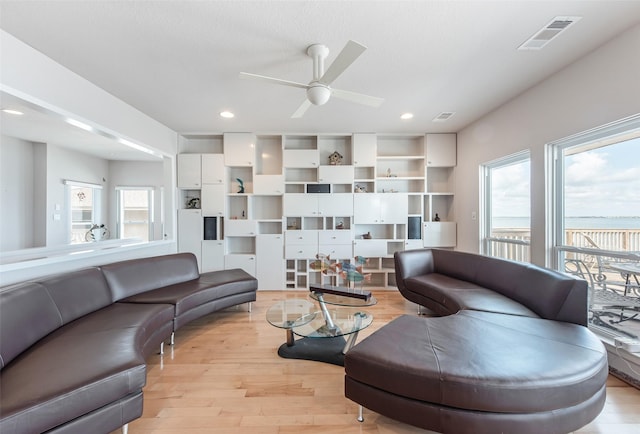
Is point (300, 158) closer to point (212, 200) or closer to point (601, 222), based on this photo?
point (212, 200)

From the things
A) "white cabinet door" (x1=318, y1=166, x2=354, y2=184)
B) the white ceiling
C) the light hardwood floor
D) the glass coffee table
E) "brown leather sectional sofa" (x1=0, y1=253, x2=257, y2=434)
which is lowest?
the light hardwood floor

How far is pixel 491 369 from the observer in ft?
4.38

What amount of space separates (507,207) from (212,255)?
4507 mm

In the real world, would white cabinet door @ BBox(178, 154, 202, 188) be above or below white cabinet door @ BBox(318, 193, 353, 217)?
above

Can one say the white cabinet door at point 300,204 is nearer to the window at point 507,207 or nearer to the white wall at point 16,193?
the window at point 507,207

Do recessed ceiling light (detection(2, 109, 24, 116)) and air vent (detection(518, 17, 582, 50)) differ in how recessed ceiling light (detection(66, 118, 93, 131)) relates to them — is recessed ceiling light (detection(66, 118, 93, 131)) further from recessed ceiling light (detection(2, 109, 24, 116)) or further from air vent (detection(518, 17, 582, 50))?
air vent (detection(518, 17, 582, 50))

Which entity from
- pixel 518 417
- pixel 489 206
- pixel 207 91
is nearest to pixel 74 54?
pixel 207 91

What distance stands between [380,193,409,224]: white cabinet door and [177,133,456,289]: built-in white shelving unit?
17 millimetres

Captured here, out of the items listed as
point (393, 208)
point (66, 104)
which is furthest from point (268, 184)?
point (66, 104)

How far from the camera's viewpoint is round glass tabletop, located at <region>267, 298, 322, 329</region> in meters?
2.25

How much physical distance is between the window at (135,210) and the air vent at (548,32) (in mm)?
7423

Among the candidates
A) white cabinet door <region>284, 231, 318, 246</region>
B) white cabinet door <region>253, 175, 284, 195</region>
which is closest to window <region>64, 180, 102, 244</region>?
white cabinet door <region>253, 175, 284, 195</region>

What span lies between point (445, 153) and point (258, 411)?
14.7ft

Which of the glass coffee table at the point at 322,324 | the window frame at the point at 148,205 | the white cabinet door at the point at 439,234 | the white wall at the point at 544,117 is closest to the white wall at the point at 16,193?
the window frame at the point at 148,205
